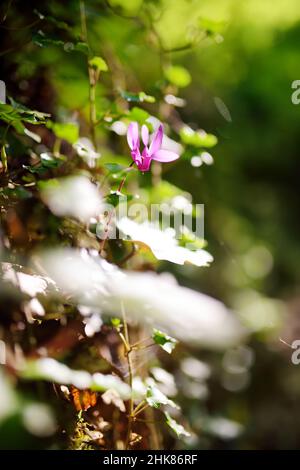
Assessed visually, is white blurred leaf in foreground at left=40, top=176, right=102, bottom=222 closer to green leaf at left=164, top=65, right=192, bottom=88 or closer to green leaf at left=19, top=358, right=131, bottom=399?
green leaf at left=19, top=358, right=131, bottom=399

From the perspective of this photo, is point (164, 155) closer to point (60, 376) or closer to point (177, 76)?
point (60, 376)

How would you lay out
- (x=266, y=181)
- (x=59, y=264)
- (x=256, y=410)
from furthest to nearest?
(x=266, y=181) < (x=256, y=410) < (x=59, y=264)

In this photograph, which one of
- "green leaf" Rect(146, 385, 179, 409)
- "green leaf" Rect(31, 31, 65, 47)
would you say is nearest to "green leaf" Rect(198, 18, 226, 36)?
"green leaf" Rect(31, 31, 65, 47)

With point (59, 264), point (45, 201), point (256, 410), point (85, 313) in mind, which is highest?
point (45, 201)

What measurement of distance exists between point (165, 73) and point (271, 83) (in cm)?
242

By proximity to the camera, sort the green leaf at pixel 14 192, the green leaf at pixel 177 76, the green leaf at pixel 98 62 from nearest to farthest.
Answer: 1. the green leaf at pixel 14 192
2. the green leaf at pixel 98 62
3. the green leaf at pixel 177 76

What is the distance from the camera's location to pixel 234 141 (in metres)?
4.02

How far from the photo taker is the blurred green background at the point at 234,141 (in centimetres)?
168

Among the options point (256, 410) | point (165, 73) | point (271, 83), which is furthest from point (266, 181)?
point (165, 73)

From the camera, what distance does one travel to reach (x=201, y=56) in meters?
3.48

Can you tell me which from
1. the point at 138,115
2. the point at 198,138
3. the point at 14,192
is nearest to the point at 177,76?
the point at 198,138

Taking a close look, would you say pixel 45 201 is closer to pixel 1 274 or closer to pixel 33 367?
pixel 1 274

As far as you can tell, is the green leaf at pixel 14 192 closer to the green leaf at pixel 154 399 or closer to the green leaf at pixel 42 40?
the green leaf at pixel 42 40

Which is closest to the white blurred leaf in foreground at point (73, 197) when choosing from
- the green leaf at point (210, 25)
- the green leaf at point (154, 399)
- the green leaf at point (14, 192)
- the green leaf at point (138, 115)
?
the green leaf at point (14, 192)
